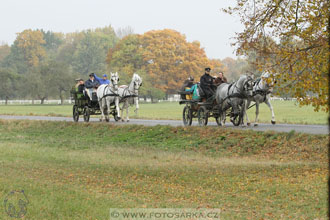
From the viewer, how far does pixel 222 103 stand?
70.8ft

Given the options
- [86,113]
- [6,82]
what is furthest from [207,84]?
[6,82]

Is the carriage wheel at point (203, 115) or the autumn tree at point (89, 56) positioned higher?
the autumn tree at point (89, 56)

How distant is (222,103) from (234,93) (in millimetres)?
1007

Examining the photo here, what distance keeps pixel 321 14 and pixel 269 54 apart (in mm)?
1873

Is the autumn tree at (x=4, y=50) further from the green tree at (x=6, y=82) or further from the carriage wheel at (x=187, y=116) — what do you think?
the carriage wheel at (x=187, y=116)

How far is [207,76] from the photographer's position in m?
22.3

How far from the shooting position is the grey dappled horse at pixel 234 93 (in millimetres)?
20641

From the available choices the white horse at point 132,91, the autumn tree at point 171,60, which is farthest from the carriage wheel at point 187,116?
the autumn tree at point 171,60

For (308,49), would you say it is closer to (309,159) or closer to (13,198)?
(309,159)

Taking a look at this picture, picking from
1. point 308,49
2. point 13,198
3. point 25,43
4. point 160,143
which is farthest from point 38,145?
point 25,43

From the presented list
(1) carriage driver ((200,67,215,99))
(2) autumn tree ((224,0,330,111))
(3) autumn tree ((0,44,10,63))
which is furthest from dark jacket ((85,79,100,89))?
(3) autumn tree ((0,44,10,63))

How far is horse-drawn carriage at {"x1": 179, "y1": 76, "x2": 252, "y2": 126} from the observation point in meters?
20.8

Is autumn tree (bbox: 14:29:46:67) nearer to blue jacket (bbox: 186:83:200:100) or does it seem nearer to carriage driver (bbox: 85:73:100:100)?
carriage driver (bbox: 85:73:100:100)

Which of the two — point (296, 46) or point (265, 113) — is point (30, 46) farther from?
point (296, 46)
